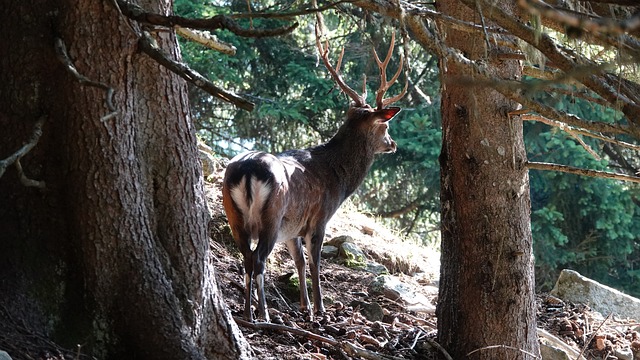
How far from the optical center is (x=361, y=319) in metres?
7.08

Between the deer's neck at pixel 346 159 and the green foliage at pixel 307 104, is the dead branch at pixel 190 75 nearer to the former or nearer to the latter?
the deer's neck at pixel 346 159

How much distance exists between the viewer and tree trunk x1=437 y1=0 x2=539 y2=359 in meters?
5.80

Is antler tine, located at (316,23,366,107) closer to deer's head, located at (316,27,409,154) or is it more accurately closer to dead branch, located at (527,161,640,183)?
deer's head, located at (316,27,409,154)

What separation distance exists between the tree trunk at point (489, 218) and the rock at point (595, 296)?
2626 mm

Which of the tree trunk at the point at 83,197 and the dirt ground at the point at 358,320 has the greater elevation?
the tree trunk at the point at 83,197

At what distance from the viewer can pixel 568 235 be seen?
16.8m

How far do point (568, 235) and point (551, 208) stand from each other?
4.58ft

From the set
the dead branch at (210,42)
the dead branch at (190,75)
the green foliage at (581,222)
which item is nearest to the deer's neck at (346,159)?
the dead branch at (210,42)

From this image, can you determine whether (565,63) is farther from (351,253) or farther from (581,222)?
(581,222)

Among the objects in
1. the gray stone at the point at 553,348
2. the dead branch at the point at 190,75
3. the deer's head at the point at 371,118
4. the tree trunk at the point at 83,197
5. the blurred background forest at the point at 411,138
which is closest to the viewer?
the dead branch at the point at 190,75

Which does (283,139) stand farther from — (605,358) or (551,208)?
(605,358)

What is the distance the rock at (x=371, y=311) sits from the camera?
725cm

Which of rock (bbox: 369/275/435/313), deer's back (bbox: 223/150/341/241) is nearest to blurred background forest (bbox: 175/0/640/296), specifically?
deer's back (bbox: 223/150/341/241)

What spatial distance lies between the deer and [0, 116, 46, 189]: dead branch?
2.80m
